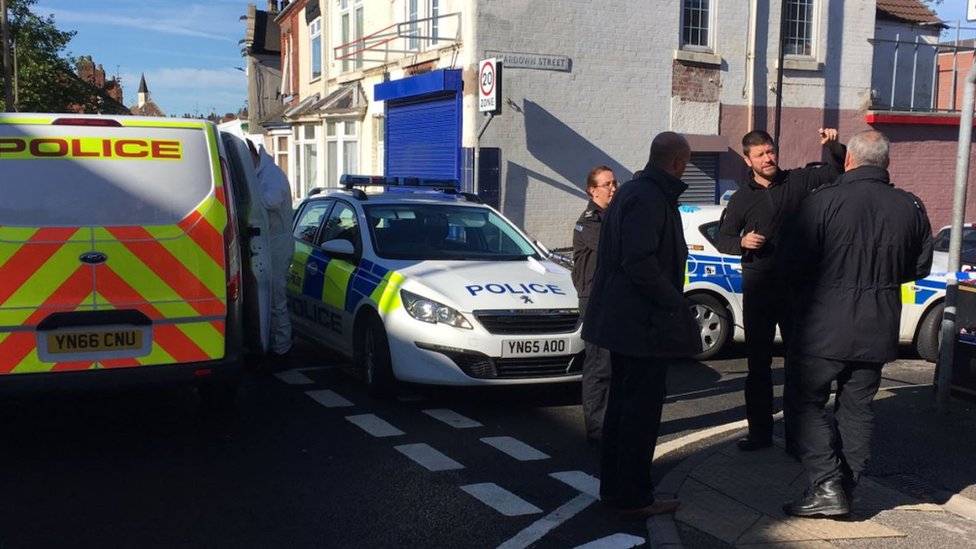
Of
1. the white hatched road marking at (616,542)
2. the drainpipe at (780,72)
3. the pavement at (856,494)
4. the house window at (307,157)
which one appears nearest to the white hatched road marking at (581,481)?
the pavement at (856,494)

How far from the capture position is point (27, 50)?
37719 millimetres

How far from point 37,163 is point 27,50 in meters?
36.0

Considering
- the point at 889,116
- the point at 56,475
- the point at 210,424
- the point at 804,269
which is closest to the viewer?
the point at 804,269

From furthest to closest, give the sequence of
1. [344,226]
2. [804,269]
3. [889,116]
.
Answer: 1. [889,116]
2. [344,226]
3. [804,269]

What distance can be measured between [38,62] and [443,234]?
3467 cm

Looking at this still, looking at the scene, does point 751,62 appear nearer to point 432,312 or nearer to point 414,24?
point 414,24

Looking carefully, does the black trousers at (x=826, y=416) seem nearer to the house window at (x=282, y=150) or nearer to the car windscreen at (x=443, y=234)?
the car windscreen at (x=443, y=234)

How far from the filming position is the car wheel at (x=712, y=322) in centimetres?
966

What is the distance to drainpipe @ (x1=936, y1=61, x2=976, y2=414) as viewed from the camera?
22.5 ft

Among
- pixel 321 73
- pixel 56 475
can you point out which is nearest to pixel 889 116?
pixel 321 73

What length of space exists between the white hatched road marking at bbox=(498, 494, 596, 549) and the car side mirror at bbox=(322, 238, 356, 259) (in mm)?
3524

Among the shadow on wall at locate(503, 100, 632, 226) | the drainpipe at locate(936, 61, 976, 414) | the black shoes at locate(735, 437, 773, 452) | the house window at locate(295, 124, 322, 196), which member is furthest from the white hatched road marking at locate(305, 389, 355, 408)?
the house window at locate(295, 124, 322, 196)

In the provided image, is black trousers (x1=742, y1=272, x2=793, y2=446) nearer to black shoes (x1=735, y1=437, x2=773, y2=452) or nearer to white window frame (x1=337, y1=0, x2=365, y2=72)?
black shoes (x1=735, y1=437, x2=773, y2=452)

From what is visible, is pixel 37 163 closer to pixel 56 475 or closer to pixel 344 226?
pixel 56 475
